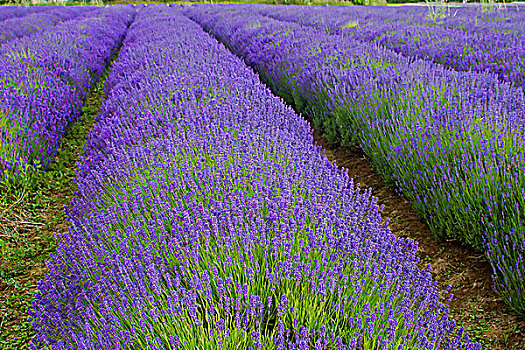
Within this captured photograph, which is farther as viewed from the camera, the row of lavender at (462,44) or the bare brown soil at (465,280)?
the row of lavender at (462,44)

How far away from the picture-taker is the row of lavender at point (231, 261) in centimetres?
139

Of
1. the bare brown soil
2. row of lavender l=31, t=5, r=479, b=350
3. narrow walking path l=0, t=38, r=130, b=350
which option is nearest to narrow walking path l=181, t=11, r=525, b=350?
the bare brown soil

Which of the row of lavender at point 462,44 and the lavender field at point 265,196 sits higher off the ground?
the row of lavender at point 462,44

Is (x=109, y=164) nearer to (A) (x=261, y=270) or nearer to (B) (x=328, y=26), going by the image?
(A) (x=261, y=270)

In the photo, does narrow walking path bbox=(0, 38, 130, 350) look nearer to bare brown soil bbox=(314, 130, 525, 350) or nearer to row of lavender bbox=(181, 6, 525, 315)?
bare brown soil bbox=(314, 130, 525, 350)

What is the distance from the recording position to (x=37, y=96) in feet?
14.4

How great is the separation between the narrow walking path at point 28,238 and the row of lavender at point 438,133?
2301mm

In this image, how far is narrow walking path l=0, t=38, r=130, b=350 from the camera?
230 cm

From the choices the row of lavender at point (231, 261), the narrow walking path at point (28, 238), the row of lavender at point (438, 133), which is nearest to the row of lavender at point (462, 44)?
the row of lavender at point (438, 133)

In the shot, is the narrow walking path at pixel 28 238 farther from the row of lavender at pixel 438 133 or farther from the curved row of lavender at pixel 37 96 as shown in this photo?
the row of lavender at pixel 438 133

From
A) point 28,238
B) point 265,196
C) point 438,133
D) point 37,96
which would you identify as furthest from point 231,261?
point 37,96

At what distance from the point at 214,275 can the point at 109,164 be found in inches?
54.3

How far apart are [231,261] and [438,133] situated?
1.97 m

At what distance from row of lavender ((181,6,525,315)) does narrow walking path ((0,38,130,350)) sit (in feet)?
7.55
